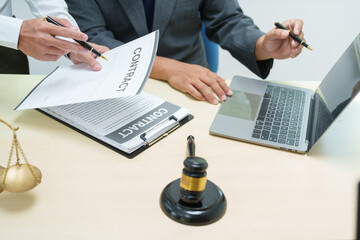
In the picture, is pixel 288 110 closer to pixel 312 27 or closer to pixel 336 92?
pixel 336 92

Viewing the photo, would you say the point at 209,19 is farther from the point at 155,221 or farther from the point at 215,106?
the point at 155,221

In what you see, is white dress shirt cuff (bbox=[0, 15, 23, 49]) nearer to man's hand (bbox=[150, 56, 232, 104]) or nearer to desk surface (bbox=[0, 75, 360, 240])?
desk surface (bbox=[0, 75, 360, 240])

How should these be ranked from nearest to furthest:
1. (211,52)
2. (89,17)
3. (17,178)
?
(17,178)
(89,17)
(211,52)

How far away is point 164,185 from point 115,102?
311 millimetres

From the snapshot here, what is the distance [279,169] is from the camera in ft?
2.28

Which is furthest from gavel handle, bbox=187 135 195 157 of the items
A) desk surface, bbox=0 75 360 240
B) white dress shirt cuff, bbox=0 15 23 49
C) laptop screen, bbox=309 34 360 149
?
white dress shirt cuff, bbox=0 15 23 49

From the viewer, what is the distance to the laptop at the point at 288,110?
74 cm

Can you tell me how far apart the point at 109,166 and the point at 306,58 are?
7.05 feet

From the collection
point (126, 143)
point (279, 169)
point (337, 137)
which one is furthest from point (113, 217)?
point (337, 137)

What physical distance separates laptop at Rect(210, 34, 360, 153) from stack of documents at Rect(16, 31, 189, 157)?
137 mm

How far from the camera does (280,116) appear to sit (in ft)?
2.83

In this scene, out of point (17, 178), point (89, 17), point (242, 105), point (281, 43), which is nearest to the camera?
point (17, 178)

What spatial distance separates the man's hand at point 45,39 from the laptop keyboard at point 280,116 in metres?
0.46

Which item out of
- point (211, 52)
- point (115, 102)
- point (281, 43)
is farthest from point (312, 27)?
point (115, 102)
